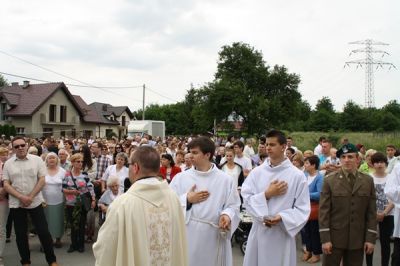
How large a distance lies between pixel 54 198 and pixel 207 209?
4.62 m

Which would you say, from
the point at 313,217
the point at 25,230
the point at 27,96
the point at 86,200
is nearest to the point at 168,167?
the point at 86,200

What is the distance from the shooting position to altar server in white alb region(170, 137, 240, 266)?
4660 millimetres

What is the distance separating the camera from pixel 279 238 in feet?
15.1

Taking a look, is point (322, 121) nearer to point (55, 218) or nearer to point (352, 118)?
point (352, 118)

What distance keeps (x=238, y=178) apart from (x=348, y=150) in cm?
361

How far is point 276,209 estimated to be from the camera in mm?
4641

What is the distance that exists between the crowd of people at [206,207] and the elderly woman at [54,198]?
2cm

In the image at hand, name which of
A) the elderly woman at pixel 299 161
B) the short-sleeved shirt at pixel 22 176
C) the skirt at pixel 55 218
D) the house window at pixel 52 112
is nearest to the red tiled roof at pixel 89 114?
the house window at pixel 52 112

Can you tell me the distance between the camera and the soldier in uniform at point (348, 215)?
16.9 ft

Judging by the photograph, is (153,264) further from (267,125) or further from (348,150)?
(267,125)

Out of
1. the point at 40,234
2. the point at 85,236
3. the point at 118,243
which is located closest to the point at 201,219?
the point at 118,243

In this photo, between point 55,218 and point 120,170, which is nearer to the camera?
point 55,218

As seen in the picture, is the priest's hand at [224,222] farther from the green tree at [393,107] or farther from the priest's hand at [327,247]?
the green tree at [393,107]

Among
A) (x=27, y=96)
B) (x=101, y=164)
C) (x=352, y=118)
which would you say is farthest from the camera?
(x=352, y=118)
